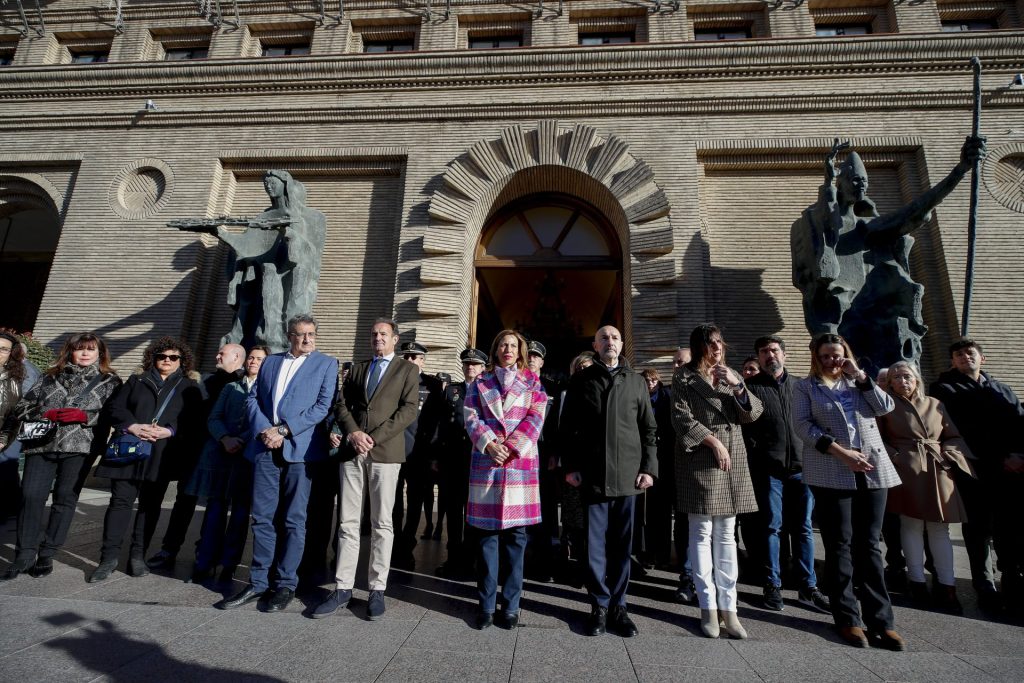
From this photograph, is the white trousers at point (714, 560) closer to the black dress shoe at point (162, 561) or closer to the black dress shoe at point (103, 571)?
the black dress shoe at point (162, 561)

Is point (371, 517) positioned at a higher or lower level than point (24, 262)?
lower

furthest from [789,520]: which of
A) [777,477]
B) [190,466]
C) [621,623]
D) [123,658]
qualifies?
[190,466]

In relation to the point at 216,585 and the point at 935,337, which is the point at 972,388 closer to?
the point at 935,337

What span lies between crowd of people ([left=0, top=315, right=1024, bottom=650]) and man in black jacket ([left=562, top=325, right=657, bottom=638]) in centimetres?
2

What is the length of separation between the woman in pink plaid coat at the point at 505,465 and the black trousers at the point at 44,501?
3.21 meters

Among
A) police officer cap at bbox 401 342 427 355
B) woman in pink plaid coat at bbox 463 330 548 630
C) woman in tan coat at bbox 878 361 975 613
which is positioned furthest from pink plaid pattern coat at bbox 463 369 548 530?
woman in tan coat at bbox 878 361 975 613

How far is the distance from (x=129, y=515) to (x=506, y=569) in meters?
3.06

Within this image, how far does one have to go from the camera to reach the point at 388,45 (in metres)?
11.2

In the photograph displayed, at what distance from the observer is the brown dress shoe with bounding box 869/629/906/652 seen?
2766 mm

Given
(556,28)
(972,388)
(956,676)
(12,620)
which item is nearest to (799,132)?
(556,28)

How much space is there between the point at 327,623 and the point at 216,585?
4.00 feet

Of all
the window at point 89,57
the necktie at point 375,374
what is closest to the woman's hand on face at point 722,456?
the necktie at point 375,374

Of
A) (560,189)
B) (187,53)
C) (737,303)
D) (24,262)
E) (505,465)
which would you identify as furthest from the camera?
(24,262)

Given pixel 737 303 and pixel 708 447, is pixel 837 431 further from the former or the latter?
pixel 737 303
